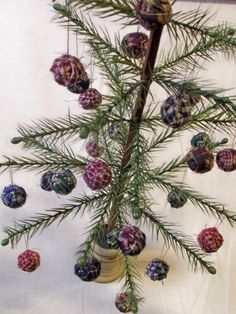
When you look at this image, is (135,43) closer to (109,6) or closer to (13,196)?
(109,6)

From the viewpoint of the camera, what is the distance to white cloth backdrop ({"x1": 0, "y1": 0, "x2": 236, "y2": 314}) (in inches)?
27.6

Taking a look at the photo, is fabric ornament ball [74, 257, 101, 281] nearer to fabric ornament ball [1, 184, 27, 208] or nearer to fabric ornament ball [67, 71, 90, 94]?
fabric ornament ball [1, 184, 27, 208]

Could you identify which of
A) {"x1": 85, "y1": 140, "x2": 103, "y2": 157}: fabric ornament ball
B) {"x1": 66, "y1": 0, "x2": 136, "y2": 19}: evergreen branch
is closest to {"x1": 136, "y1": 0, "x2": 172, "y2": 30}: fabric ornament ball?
{"x1": 66, "y1": 0, "x2": 136, "y2": 19}: evergreen branch

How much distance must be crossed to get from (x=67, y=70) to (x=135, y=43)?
8cm

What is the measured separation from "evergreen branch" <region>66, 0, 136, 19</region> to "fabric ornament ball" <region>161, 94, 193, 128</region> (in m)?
0.08

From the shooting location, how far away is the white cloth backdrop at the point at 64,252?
2.30 ft

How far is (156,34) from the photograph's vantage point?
404mm

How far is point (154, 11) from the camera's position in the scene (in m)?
0.36

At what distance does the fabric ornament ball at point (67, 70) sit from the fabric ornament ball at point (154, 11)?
76 mm

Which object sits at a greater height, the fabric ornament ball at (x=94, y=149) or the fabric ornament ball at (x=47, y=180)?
the fabric ornament ball at (x=94, y=149)

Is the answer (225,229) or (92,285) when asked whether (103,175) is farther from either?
(225,229)

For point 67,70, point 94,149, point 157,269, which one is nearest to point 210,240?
point 157,269

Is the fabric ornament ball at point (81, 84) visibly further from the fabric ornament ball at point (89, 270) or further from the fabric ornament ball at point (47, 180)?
the fabric ornament ball at point (89, 270)

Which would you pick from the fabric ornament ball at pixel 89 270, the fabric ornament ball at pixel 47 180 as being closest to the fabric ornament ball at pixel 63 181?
the fabric ornament ball at pixel 47 180
